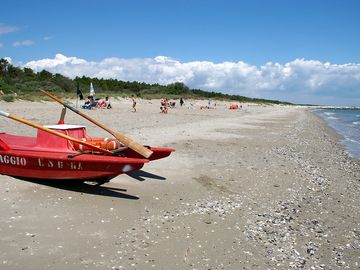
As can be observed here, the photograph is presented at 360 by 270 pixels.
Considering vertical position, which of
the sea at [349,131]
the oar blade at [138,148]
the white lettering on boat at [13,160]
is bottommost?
the sea at [349,131]

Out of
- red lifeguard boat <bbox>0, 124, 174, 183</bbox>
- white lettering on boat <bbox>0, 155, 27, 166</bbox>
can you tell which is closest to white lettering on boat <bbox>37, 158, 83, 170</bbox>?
red lifeguard boat <bbox>0, 124, 174, 183</bbox>

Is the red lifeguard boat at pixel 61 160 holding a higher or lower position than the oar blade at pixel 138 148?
lower

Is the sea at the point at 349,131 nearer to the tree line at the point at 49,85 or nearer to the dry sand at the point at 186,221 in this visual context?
the dry sand at the point at 186,221

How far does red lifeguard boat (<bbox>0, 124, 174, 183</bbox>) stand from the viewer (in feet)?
24.1

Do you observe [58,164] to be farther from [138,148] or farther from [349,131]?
[349,131]

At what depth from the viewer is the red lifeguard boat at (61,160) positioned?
24.1 ft

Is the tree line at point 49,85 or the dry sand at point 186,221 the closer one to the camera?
the dry sand at point 186,221

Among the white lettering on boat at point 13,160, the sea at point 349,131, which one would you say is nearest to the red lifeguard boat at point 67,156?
the white lettering on boat at point 13,160

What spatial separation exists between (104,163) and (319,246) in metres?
4.19

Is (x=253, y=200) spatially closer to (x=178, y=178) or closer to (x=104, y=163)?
(x=178, y=178)

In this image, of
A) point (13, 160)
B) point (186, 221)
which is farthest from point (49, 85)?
point (186, 221)

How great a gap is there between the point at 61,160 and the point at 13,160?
1258 millimetres

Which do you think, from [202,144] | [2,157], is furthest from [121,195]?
[202,144]

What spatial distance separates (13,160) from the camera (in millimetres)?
7973
